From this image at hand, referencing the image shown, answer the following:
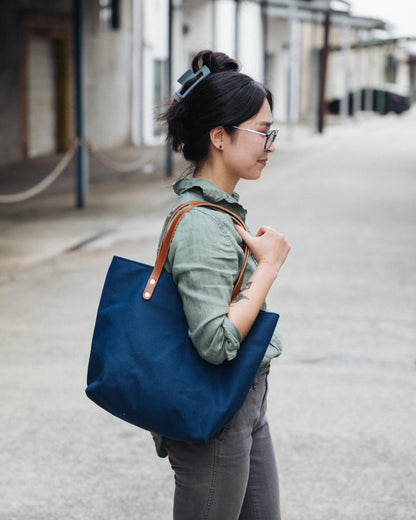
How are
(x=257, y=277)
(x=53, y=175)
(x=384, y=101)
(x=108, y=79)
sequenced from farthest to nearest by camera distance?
(x=384, y=101) < (x=108, y=79) < (x=53, y=175) < (x=257, y=277)

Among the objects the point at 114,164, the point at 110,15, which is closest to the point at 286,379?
the point at 114,164

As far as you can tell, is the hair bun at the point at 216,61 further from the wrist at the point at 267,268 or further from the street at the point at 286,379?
the street at the point at 286,379

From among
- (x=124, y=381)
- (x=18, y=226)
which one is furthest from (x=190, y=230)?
(x=18, y=226)

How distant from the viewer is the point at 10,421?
166 inches

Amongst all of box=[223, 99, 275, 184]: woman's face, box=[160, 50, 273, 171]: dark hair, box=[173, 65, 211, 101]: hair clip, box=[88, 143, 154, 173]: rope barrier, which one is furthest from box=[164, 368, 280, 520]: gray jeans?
box=[88, 143, 154, 173]: rope barrier

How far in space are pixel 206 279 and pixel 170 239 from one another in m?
0.16

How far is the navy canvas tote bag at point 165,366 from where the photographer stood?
6.51 ft

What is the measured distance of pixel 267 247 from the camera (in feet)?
7.02

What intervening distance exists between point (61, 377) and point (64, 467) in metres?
1.20

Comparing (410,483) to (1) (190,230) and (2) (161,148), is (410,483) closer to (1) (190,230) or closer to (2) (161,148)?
(1) (190,230)

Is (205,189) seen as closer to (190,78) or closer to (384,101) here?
(190,78)

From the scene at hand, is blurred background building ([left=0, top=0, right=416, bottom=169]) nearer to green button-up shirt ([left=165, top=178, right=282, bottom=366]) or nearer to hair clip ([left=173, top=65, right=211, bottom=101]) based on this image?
hair clip ([left=173, top=65, right=211, bottom=101])

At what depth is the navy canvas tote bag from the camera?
1984 millimetres

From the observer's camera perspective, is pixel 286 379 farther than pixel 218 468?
Yes
